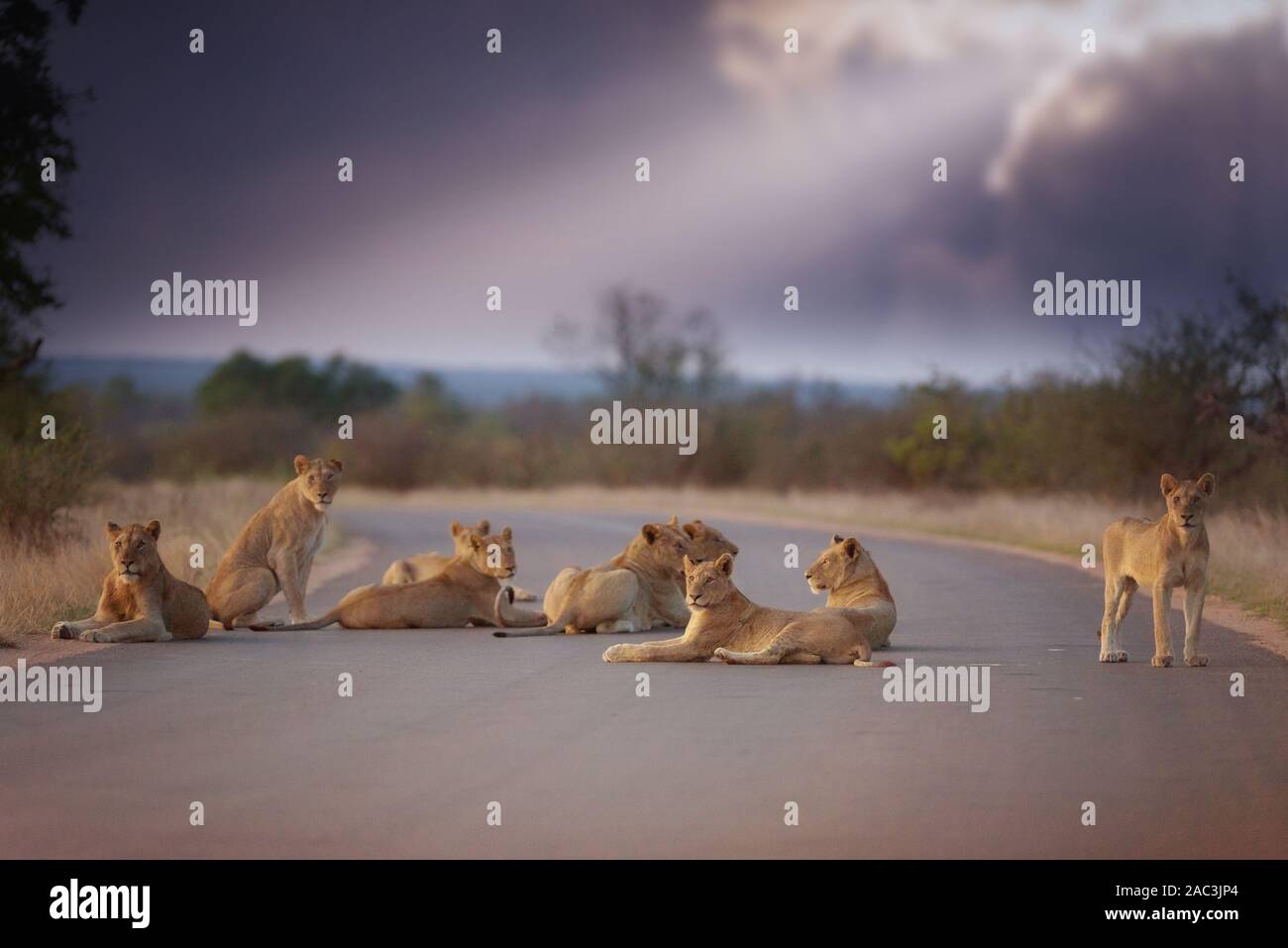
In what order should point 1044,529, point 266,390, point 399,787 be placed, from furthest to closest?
point 266,390
point 1044,529
point 399,787

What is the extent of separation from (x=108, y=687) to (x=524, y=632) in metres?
4.22

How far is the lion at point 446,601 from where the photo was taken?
54.1 ft

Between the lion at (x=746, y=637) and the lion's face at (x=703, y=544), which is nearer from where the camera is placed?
the lion at (x=746, y=637)

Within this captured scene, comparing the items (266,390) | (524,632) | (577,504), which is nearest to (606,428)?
(577,504)

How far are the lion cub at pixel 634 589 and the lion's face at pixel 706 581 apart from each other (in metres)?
2.34

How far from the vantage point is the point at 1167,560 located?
42.3 feet

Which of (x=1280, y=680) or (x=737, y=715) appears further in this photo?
(x=1280, y=680)

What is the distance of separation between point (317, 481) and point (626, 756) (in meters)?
7.52

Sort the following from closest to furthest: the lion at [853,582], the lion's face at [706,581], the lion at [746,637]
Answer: the lion's face at [706,581] < the lion at [746,637] < the lion at [853,582]

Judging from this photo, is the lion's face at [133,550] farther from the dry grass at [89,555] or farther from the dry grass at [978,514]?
the dry grass at [978,514]

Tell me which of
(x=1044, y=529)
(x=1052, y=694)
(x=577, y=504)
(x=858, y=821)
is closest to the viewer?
(x=858, y=821)

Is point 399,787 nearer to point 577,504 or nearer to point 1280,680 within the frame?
point 1280,680

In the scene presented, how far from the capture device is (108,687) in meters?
12.6

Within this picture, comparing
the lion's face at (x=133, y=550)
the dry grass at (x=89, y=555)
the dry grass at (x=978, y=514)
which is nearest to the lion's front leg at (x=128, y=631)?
the lion's face at (x=133, y=550)
